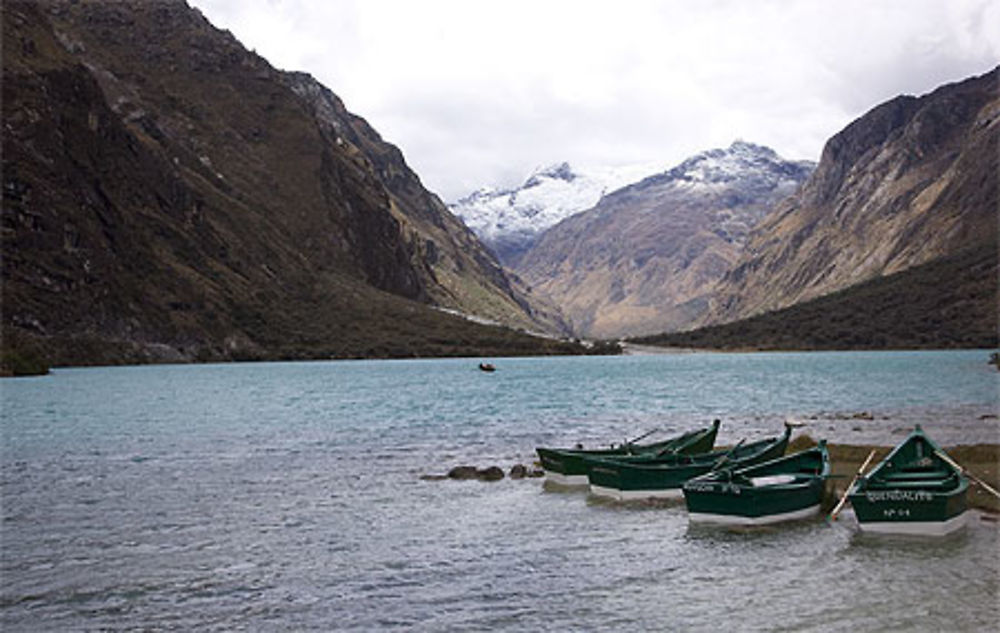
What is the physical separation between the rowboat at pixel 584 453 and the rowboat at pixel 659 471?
5.59ft

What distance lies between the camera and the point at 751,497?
99.6 ft

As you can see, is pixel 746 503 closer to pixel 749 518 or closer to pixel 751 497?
pixel 751 497

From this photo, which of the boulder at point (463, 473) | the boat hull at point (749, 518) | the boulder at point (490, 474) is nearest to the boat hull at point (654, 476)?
the boat hull at point (749, 518)

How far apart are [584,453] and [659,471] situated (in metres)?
5.27

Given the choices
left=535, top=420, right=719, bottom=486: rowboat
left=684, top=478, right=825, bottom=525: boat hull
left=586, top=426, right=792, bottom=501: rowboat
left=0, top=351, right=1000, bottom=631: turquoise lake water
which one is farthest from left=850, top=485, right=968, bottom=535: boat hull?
left=535, top=420, right=719, bottom=486: rowboat

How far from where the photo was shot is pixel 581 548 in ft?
94.8

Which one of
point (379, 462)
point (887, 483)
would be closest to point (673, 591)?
point (887, 483)

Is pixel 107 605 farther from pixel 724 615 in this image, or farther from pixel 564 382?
pixel 564 382

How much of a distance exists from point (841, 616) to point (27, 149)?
202054 millimetres

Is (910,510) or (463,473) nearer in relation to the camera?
(910,510)

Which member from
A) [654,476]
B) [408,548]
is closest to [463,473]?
[654,476]

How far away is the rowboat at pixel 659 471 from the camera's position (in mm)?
36594

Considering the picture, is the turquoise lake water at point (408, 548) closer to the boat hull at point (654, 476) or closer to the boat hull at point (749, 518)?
the boat hull at point (749, 518)

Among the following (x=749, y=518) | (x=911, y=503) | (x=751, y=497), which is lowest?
(x=749, y=518)
